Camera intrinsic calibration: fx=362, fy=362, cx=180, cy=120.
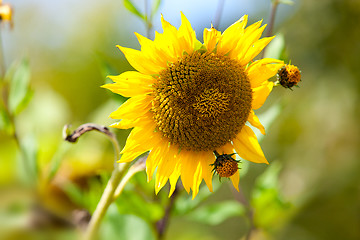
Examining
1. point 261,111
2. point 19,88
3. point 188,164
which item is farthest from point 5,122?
point 261,111

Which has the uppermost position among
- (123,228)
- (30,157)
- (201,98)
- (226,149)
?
(201,98)

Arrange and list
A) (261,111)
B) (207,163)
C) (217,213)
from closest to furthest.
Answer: (207,163) → (217,213) → (261,111)

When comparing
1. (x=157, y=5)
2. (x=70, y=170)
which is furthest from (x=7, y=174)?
(x=157, y=5)

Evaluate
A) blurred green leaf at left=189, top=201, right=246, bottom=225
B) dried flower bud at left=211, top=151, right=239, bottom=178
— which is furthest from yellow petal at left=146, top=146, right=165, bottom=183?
blurred green leaf at left=189, top=201, right=246, bottom=225

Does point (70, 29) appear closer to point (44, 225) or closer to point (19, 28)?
point (19, 28)

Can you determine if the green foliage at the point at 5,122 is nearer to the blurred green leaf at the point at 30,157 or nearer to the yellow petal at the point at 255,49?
the blurred green leaf at the point at 30,157

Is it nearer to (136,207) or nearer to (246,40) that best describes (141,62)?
(246,40)

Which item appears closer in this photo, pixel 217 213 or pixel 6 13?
pixel 6 13
